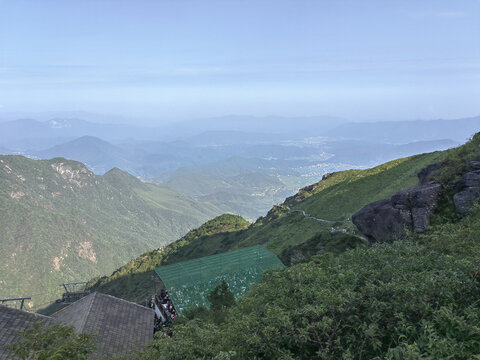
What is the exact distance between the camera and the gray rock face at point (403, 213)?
2969 centimetres

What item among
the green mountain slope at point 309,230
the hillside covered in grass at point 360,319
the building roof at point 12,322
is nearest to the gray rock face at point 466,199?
the hillside covered in grass at point 360,319

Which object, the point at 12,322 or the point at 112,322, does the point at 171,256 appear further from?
the point at 12,322

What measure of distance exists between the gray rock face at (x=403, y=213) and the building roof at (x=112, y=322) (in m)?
21.9

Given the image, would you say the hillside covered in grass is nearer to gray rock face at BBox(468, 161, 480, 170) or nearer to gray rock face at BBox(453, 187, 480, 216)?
gray rock face at BBox(453, 187, 480, 216)

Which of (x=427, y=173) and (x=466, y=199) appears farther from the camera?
(x=427, y=173)

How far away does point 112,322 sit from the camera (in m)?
25.4

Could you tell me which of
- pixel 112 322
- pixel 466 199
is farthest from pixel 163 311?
pixel 466 199

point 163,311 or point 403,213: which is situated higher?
point 403,213

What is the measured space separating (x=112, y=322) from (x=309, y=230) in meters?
45.7

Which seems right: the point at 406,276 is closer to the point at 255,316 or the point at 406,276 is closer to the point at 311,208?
the point at 255,316

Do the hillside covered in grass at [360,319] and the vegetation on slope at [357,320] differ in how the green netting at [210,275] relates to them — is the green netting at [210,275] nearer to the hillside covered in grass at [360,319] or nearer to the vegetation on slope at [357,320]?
the hillside covered in grass at [360,319]

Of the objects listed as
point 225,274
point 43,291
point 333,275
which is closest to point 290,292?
point 333,275

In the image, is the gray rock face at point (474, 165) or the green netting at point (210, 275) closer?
the gray rock face at point (474, 165)

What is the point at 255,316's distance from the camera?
1495 cm
